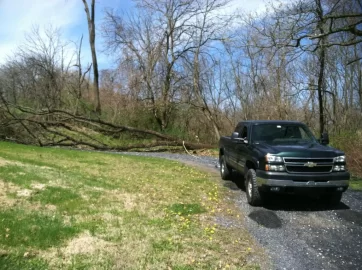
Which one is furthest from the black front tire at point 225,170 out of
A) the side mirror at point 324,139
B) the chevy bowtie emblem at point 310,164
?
the chevy bowtie emblem at point 310,164

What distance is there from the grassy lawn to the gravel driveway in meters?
0.35

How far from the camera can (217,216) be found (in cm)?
730

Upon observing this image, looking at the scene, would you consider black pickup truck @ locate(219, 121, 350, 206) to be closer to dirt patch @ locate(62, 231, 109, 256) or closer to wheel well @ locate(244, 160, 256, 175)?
wheel well @ locate(244, 160, 256, 175)

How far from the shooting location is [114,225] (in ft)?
20.0

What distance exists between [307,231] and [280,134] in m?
3.21

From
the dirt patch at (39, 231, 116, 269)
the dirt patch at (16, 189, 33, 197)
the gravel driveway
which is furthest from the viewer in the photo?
the dirt patch at (16, 189, 33, 197)

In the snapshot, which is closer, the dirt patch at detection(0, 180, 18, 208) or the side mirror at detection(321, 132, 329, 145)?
the dirt patch at detection(0, 180, 18, 208)

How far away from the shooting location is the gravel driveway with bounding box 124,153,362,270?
17.0ft

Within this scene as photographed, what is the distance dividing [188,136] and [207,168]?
9.84 meters

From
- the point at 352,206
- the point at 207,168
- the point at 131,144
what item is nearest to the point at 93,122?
the point at 131,144

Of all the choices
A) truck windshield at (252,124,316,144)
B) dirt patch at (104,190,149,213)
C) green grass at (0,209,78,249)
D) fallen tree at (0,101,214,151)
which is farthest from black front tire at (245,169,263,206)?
fallen tree at (0,101,214,151)

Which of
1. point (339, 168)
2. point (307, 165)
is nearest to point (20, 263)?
point (307, 165)

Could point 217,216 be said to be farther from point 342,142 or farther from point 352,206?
point 342,142

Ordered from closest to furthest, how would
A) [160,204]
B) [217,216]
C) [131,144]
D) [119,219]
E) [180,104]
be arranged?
1. [119,219]
2. [217,216]
3. [160,204]
4. [131,144]
5. [180,104]
